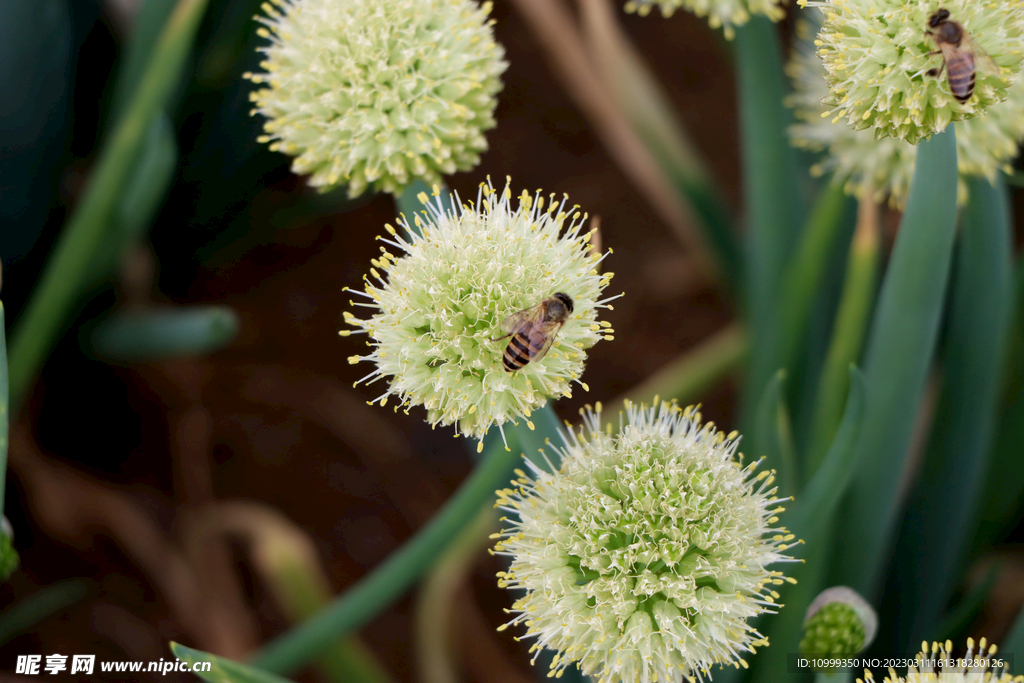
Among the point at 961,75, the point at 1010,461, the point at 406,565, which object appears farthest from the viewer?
the point at 1010,461

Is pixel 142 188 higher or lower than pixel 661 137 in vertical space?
lower

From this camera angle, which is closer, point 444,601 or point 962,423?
point 962,423

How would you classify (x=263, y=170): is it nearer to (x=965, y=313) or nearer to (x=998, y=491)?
(x=965, y=313)

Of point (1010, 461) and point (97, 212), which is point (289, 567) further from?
point (1010, 461)

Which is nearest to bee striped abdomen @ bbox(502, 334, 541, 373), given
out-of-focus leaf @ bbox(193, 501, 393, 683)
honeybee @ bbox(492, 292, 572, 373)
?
honeybee @ bbox(492, 292, 572, 373)

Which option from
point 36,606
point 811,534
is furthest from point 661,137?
point 36,606

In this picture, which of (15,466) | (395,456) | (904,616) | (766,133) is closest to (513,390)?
(766,133)

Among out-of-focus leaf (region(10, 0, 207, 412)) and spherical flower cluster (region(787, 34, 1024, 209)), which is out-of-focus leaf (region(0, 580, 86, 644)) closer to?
out-of-focus leaf (region(10, 0, 207, 412))
